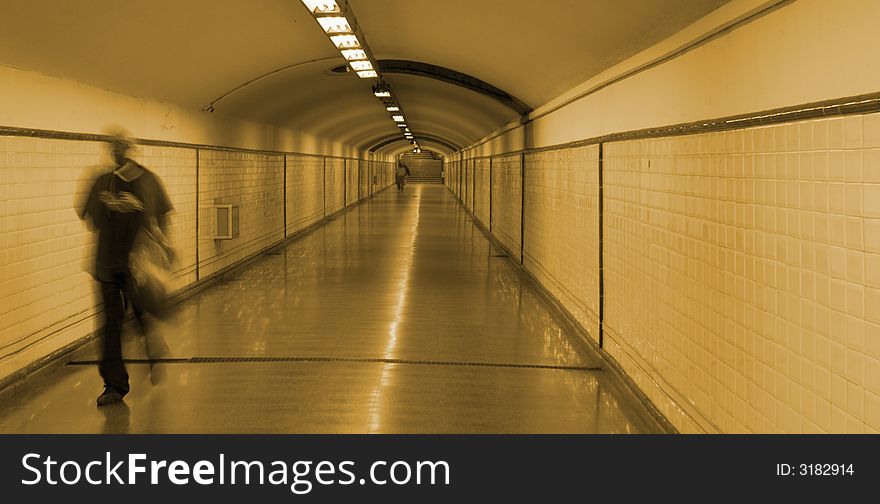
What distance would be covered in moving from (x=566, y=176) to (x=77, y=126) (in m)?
4.42

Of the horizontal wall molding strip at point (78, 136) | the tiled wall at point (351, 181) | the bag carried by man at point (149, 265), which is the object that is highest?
the tiled wall at point (351, 181)

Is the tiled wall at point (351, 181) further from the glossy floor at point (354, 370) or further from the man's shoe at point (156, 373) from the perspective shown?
the man's shoe at point (156, 373)

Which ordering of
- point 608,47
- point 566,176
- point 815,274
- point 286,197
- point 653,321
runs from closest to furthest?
point 815,274, point 653,321, point 608,47, point 566,176, point 286,197

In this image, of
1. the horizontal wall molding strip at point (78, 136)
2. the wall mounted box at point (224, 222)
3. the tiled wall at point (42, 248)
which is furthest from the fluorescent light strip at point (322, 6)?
A: the wall mounted box at point (224, 222)

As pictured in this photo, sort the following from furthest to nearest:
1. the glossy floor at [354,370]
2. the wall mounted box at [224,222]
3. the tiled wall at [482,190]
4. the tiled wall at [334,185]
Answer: the tiled wall at [334,185], the tiled wall at [482,190], the wall mounted box at [224,222], the glossy floor at [354,370]

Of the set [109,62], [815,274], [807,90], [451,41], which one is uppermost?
[451,41]

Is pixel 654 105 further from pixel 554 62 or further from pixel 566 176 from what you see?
pixel 566 176

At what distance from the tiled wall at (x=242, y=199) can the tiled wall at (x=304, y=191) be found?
903 mm

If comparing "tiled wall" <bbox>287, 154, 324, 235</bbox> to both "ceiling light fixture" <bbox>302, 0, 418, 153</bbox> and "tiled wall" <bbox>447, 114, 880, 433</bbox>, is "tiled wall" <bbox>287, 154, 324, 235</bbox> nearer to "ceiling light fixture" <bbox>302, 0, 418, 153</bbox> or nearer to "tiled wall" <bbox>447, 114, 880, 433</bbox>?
"ceiling light fixture" <bbox>302, 0, 418, 153</bbox>

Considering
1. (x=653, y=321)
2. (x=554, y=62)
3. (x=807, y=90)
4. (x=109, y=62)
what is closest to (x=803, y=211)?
(x=807, y=90)

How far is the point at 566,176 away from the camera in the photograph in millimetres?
8320

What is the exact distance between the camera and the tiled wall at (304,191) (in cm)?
1672

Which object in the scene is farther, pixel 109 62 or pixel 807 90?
pixel 109 62

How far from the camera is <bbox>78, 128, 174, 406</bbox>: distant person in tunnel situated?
16.4ft
